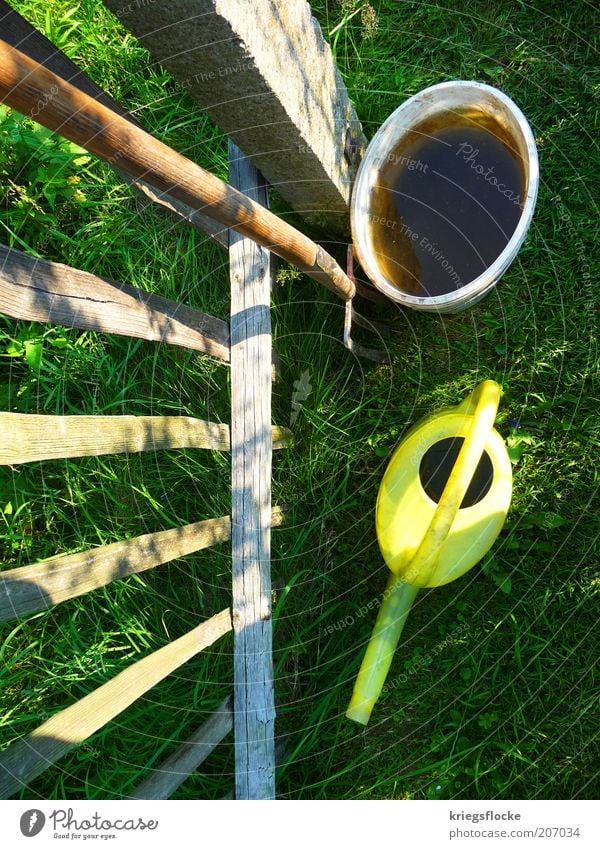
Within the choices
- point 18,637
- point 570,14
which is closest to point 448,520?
point 18,637

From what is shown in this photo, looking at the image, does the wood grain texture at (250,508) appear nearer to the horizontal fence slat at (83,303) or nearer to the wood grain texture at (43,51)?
the horizontal fence slat at (83,303)

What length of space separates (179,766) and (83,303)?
0.89 meters

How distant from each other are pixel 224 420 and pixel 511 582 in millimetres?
853

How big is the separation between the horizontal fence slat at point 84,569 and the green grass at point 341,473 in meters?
0.47

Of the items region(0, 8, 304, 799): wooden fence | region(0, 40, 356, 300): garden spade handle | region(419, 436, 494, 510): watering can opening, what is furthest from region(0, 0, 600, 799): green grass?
region(0, 40, 356, 300): garden spade handle

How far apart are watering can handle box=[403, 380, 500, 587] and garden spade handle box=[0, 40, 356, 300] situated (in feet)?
1.37

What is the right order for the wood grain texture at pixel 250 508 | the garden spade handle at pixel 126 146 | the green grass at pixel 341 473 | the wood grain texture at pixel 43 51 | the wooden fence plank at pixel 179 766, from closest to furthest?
the garden spade handle at pixel 126 146
the wood grain texture at pixel 43 51
the wooden fence plank at pixel 179 766
the wood grain texture at pixel 250 508
the green grass at pixel 341 473

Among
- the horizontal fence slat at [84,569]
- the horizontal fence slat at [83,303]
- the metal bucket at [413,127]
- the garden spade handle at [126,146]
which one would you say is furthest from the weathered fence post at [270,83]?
the horizontal fence slat at [84,569]

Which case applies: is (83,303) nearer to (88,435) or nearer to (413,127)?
(88,435)

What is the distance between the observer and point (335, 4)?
5.88ft

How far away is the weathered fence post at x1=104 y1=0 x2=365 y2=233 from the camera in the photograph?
34.1 inches

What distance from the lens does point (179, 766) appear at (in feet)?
4.09

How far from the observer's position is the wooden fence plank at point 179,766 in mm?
1235

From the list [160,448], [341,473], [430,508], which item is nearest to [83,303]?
[160,448]
